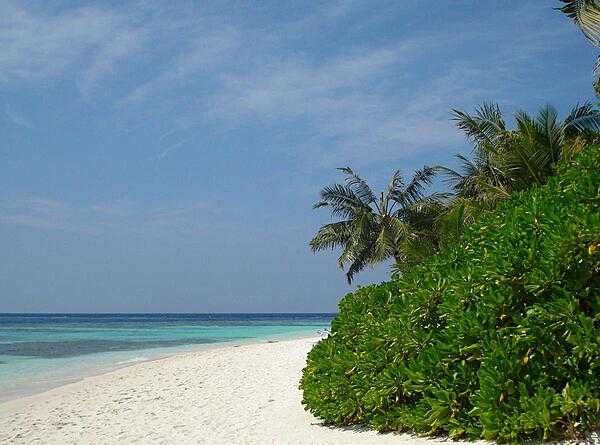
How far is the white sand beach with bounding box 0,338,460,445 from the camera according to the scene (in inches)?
332

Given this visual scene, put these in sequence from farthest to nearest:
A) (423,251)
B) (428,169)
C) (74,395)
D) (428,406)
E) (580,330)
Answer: (428,169) → (74,395) → (423,251) → (428,406) → (580,330)

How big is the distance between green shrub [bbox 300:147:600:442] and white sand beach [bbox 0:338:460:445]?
1.87 ft

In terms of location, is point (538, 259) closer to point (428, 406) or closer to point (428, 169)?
point (428, 406)

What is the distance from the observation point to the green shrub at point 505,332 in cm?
497

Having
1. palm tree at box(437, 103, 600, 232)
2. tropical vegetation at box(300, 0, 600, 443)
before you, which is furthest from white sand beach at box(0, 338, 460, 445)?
palm tree at box(437, 103, 600, 232)

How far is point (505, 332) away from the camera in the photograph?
17.5ft

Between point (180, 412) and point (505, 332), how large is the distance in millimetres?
7981

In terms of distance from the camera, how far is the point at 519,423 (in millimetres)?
5055

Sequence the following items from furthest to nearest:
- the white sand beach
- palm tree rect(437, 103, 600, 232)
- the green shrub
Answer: palm tree rect(437, 103, 600, 232) < the white sand beach < the green shrub

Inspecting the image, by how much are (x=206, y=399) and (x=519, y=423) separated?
9.23 meters

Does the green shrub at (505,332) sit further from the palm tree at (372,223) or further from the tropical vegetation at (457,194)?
the palm tree at (372,223)

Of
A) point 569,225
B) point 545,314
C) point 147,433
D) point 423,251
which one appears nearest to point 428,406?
point 545,314

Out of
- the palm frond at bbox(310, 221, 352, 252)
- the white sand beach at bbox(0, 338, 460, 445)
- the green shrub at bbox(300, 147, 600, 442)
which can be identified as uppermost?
the palm frond at bbox(310, 221, 352, 252)

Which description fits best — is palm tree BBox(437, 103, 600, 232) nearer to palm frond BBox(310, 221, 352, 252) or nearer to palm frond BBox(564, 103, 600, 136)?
palm frond BBox(564, 103, 600, 136)
